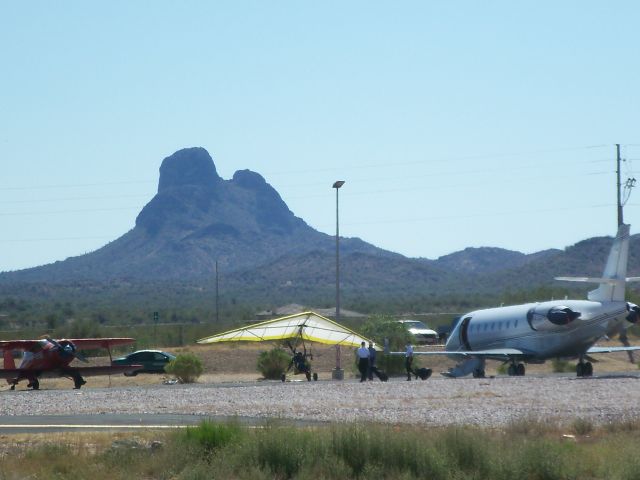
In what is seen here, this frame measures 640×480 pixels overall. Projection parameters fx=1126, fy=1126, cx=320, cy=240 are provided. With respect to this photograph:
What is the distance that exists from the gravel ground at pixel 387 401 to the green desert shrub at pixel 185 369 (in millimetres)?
8093

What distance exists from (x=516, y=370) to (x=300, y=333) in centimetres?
926

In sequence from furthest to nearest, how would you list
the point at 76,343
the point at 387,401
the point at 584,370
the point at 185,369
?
the point at 185,369, the point at 76,343, the point at 584,370, the point at 387,401

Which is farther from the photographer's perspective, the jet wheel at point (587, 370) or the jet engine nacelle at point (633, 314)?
the jet engine nacelle at point (633, 314)

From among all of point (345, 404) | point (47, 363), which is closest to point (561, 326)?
point (345, 404)

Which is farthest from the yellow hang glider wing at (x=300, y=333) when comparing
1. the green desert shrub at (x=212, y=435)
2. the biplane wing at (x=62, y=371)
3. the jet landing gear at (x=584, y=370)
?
the green desert shrub at (x=212, y=435)

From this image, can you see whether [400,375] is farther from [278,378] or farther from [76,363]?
[76,363]

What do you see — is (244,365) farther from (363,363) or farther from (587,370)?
(587,370)

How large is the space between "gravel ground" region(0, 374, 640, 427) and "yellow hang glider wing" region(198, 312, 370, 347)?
343 inches

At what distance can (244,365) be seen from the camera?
56.8 m

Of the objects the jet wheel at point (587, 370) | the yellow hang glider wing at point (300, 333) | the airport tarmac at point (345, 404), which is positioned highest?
the yellow hang glider wing at point (300, 333)

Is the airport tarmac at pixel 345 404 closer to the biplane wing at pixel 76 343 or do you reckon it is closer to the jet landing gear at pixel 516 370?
the biplane wing at pixel 76 343

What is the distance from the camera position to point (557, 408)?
26906 mm

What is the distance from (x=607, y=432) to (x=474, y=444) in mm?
4807

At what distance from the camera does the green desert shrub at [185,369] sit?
46.2 meters
